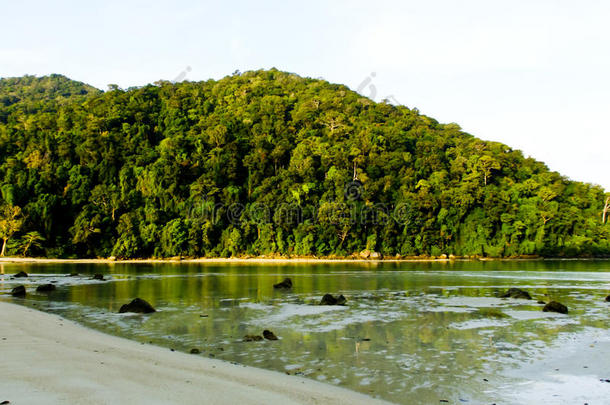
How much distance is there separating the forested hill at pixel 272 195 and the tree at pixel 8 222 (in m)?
0.17

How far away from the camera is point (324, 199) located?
71312 millimetres

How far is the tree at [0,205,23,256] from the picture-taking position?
59.2m

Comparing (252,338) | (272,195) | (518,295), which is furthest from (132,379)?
(272,195)

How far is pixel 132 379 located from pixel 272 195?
212 feet

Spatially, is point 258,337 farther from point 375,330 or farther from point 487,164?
point 487,164

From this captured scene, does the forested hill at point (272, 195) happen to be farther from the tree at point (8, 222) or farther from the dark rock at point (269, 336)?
the dark rock at point (269, 336)

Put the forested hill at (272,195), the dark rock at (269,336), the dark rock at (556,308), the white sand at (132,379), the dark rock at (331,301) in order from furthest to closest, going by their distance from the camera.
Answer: the forested hill at (272,195)
the dark rock at (331,301)
the dark rock at (556,308)
the dark rock at (269,336)
the white sand at (132,379)

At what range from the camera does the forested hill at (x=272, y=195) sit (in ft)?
220

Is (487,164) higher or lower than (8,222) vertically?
higher

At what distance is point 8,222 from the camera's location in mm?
59250

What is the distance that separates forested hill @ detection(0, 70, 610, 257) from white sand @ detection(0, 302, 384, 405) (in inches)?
2270

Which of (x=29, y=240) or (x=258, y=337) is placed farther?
(x=29, y=240)

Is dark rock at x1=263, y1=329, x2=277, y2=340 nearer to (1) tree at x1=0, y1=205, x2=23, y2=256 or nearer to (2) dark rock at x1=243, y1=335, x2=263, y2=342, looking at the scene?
(2) dark rock at x1=243, y1=335, x2=263, y2=342

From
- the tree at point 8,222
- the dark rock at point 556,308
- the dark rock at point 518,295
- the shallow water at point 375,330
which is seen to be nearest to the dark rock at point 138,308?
the shallow water at point 375,330
